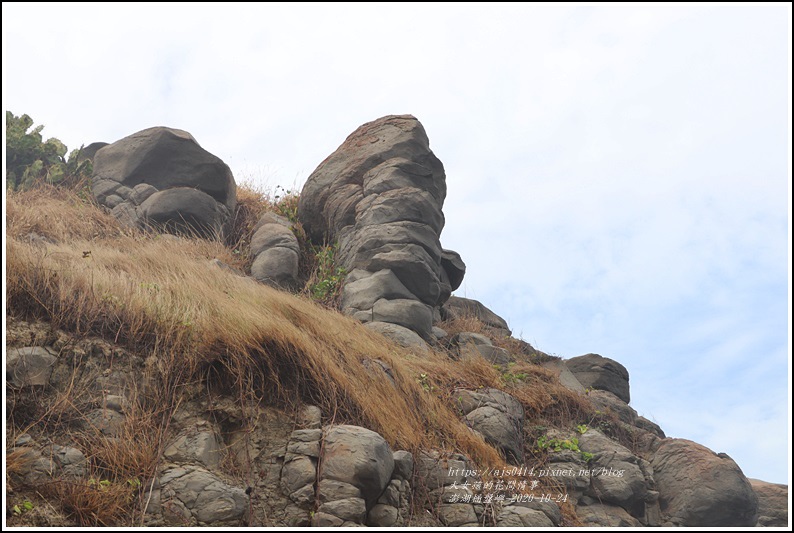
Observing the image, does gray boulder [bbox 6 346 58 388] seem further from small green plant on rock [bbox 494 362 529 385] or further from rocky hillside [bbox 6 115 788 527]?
small green plant on rock [bbox 494 362 529 385]

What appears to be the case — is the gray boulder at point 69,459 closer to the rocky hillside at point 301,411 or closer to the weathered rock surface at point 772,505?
the rocky hillside at point 301,411

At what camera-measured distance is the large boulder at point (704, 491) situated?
27.2 feet

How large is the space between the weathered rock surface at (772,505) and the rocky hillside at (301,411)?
38 millimetres

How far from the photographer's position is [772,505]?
9.36 m

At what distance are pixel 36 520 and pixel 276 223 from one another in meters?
9.79

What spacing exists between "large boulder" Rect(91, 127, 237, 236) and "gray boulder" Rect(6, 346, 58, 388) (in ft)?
25.7

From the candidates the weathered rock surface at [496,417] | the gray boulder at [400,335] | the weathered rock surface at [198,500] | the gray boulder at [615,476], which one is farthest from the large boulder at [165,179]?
the weathered rock surface at [198,500]

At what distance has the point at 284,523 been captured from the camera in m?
5.43

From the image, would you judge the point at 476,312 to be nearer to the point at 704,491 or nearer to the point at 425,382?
the point at 425,382

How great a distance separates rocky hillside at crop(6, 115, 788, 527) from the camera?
211 inches

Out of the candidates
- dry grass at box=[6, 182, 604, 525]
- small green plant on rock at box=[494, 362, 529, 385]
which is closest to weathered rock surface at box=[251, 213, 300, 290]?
dry grass at box=[6, 182, 604, 525]

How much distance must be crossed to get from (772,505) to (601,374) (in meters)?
3.58

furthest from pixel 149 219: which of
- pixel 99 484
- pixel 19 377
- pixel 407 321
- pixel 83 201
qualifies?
pixel 99 484

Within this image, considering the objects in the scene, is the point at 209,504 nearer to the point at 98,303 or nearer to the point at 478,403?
the point at 98,303
